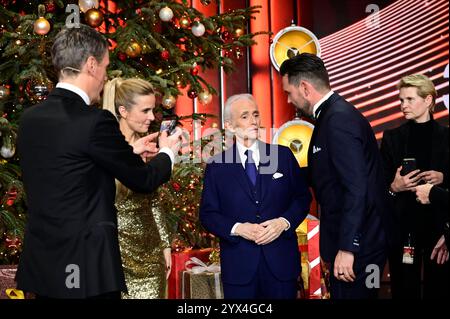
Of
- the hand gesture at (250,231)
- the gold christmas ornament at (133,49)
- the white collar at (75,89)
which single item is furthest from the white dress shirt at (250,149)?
the gold christmas ornament at (133,49)

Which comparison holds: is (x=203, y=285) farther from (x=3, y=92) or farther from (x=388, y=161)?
(x=3, y=92)

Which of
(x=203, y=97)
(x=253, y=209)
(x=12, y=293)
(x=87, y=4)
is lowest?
(x=12, y=293)

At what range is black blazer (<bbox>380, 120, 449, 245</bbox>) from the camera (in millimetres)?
3547

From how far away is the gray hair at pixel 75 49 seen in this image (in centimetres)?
229

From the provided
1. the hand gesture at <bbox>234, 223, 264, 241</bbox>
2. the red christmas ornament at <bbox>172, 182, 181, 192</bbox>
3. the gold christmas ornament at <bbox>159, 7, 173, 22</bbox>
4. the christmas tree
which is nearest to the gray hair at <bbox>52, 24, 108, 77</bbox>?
the hand gesture at <bbox>234, 223, 264, 241</bbox>

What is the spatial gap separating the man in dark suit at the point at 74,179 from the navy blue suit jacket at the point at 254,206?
83 cm

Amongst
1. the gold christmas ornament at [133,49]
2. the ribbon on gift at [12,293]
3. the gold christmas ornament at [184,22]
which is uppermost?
the gold christmas ornament at [184,22]


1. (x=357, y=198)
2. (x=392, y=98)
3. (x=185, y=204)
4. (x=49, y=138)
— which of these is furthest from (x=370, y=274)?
(x=392, y=98)

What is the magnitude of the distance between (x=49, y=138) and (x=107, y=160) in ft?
0.71

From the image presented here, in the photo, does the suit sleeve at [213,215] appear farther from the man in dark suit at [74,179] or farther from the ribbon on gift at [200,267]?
the ribbon on gift at [200,267]

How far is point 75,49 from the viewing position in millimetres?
2285

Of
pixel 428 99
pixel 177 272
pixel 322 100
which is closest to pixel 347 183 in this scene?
pixel 322 100

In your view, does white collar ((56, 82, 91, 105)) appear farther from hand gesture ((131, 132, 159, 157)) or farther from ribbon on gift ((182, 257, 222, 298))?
ribbon on gift ((182, 257, 222, 298))

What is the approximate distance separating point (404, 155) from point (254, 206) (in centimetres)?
111
